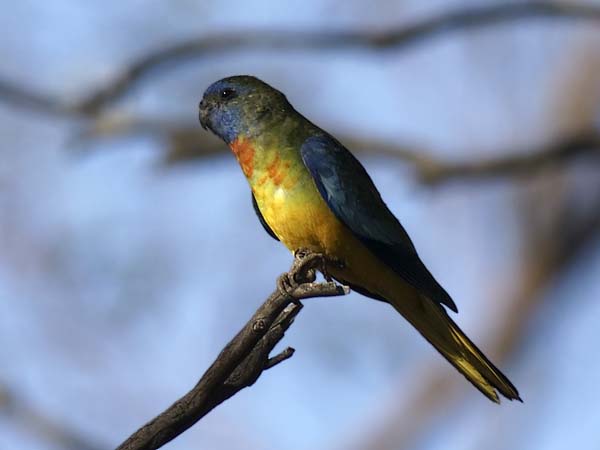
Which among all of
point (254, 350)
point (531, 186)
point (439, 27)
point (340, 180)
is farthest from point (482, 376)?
point (531, 186)

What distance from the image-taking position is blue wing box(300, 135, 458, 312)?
6.41 meters

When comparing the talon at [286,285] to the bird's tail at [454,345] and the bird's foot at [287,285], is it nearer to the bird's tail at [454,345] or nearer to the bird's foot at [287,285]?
the bird's foot at [287,285]

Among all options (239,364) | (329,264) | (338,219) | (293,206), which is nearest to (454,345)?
(329,264)

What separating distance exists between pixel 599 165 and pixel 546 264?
1.80m

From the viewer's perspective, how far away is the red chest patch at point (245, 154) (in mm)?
6673

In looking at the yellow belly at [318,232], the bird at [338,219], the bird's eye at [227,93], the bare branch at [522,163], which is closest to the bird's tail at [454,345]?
the bird at [338,219]

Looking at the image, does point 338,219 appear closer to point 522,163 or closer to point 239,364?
point 239,364

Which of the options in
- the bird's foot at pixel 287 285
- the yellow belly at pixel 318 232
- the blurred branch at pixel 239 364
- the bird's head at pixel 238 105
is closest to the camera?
the blurred branch at pixel 239 364

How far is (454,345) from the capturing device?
6535mm

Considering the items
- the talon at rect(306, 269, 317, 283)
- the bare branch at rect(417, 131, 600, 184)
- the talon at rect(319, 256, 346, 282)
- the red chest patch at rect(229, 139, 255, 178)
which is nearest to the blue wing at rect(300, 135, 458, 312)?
the talon at rect(319, 256, 346, 282)

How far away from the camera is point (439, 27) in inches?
427

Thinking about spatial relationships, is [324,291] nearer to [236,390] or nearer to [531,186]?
[236,390]

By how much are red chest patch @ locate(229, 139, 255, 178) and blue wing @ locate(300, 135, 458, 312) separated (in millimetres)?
274

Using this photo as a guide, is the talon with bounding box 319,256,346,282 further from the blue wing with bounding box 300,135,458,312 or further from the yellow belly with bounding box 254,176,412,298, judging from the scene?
the blue wing with bounding box 300,135,458,312
